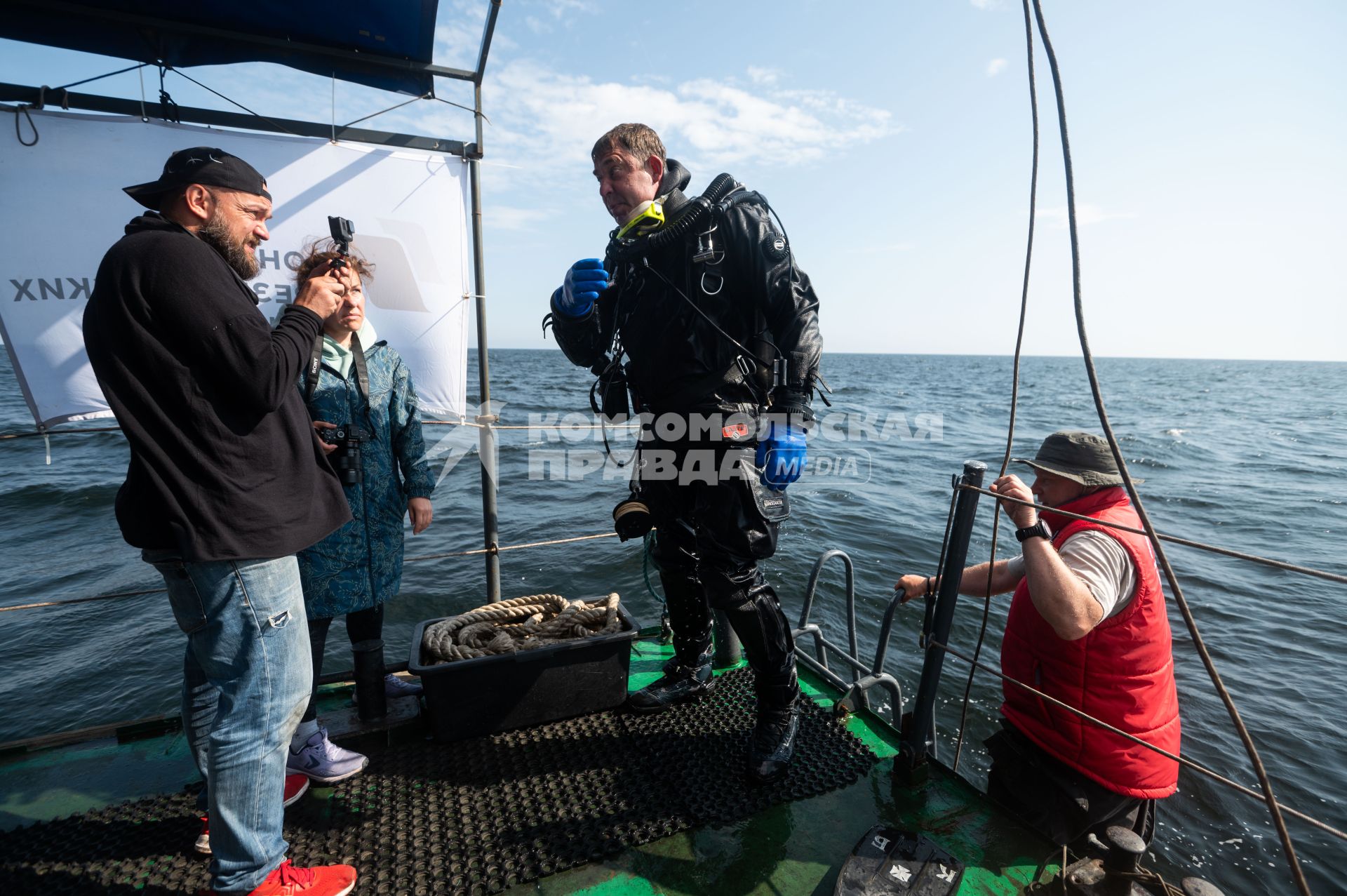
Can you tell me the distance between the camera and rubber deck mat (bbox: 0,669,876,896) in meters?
2.11

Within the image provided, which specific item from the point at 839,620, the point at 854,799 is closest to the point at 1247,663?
the point at 839,620

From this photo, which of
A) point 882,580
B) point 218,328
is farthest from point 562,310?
point 882,580

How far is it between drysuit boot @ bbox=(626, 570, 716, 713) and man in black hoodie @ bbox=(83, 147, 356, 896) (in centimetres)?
148

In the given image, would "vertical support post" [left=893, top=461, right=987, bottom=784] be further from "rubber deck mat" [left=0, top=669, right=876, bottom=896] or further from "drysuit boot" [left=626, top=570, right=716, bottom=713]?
"drysuit boot" [left=626, top=570, right=716, bottom=713]

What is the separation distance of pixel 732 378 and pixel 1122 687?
1.84 metres

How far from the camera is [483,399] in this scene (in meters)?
3.72

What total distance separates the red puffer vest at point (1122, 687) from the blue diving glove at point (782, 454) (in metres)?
1.04

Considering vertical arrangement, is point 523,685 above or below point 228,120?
below

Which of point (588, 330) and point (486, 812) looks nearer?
point (486, 812)

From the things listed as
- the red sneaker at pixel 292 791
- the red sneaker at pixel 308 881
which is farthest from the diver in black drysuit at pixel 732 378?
the red sneaker at pixel 292 791

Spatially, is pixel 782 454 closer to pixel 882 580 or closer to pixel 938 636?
pixel 938 636

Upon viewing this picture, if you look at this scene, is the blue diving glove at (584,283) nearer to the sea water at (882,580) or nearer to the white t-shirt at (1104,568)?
the sea water at (882,580)

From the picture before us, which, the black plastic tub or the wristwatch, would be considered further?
the black plastic tub

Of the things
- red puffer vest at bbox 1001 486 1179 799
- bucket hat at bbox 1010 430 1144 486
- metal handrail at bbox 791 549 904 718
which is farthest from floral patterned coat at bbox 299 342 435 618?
red puffer vest at bbox 1001 486 1179 799
